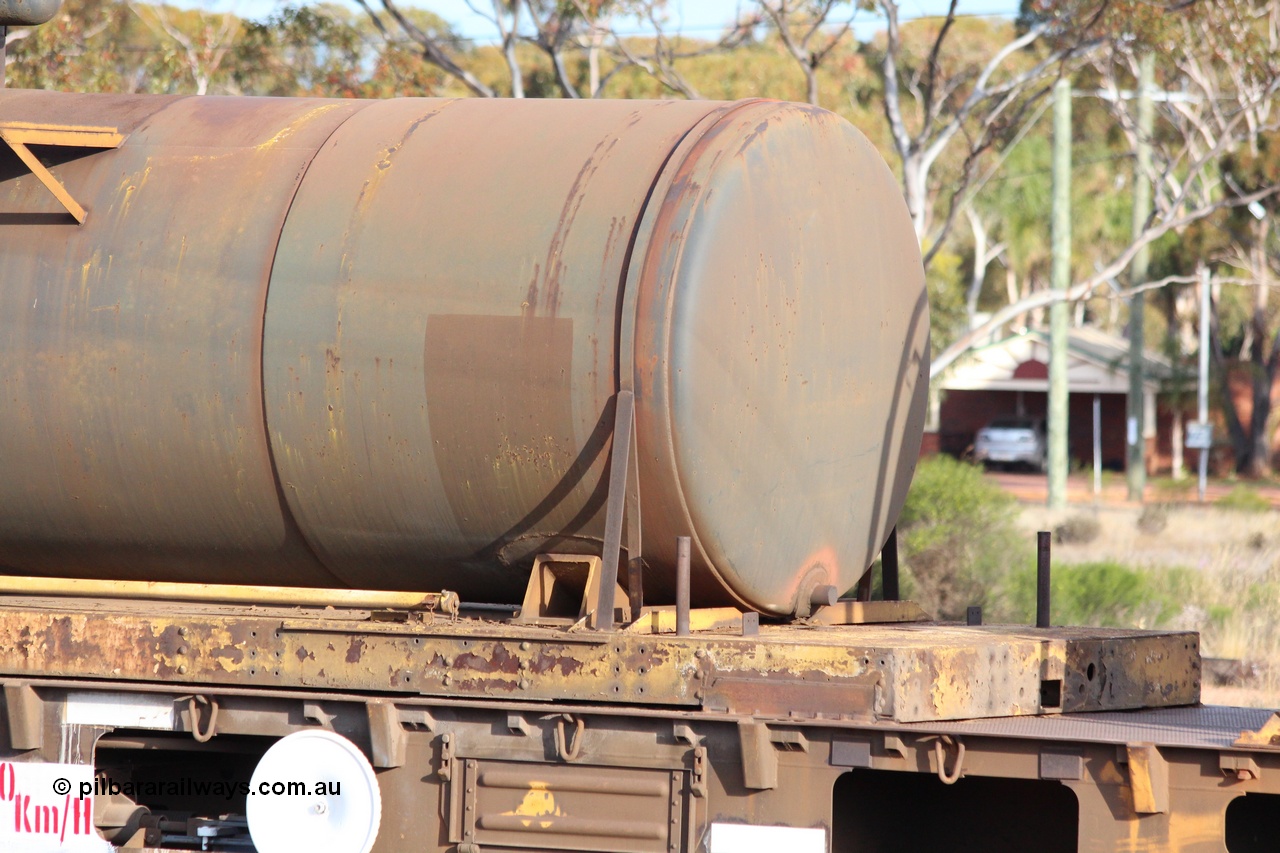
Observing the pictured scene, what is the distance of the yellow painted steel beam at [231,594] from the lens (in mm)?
5461

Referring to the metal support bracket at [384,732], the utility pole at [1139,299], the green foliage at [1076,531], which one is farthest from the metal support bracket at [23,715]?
the utility pole at [1139,299]

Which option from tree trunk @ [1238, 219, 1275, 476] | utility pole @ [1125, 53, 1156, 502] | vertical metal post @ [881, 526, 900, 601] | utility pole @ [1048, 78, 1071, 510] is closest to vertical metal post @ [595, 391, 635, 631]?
vertical metal post @ [881, 526, 900, 601]

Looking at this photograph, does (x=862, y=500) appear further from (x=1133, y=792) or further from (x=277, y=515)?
(x=277, y=515)

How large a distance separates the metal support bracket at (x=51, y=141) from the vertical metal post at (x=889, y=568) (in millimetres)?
3635

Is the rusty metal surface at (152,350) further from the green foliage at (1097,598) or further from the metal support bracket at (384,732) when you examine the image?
the green foliage at (1097,598)

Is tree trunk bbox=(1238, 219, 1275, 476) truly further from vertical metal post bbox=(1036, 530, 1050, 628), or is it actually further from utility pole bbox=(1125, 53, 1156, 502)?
vertical metal post bbox=(1036, 530, 1050, 628)

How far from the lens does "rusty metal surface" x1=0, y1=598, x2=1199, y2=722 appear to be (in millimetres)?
4957

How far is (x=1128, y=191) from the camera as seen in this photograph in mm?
56188

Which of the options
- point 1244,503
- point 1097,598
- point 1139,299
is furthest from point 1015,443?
point 1097,598

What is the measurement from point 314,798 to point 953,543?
9.53 meters

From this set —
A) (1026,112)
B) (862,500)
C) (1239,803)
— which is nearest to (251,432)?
(862,500)

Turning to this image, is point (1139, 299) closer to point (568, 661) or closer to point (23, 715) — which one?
point (568, 661)

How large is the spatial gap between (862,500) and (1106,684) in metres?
1.23

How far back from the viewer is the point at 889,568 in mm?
7070
